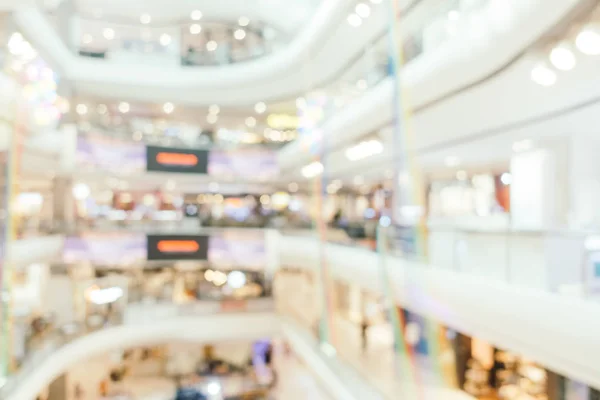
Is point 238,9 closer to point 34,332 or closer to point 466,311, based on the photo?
point 34,332

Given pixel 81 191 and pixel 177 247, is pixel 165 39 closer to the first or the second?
pixel 81 191

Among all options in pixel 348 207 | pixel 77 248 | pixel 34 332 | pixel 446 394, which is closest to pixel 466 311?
pixel 446 394

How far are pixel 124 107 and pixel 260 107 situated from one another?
3.86 meters

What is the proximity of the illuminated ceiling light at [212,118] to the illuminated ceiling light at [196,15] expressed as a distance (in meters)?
3.01

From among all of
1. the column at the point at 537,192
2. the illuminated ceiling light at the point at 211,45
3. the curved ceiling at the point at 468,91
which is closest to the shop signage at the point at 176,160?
the illuminated ceiling light at the point at 211,45

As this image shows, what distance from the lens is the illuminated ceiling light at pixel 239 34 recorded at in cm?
1525

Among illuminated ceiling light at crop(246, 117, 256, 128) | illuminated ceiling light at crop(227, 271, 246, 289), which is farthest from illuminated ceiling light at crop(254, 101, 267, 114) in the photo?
illuminated ceiling light at crop(227, 271, 246, 289)

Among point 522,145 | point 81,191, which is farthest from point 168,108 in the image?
point 522,145

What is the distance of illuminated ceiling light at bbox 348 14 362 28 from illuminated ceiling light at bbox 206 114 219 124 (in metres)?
8.25

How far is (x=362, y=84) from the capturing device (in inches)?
363

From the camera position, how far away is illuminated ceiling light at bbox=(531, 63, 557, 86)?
17.6ft

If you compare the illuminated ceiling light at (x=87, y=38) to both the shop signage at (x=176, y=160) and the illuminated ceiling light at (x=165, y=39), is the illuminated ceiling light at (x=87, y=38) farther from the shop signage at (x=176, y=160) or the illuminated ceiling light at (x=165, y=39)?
the shop signage at (x=176, y=160)

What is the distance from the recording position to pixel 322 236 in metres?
12.4

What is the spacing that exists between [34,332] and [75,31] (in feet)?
25.5
